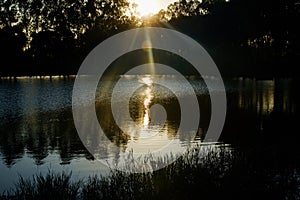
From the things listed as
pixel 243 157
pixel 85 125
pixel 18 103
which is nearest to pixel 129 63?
pixel 18 103

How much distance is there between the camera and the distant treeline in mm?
99688

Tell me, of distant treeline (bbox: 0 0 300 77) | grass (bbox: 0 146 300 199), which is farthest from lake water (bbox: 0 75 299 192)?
distant treeline (bbox: 0 0 300 77)

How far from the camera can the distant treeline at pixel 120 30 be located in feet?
327

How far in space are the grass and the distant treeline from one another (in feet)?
270

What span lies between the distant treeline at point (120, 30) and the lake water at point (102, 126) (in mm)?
49551

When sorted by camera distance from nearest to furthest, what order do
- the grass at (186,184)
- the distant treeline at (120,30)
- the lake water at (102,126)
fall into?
the grass at (186,184) < the lake water at (102,126) < the distant treeline at (120,30)

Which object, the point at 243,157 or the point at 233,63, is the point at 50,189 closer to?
the point at 243,157

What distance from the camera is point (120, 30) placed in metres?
113

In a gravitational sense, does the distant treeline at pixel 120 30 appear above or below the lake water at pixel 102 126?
above

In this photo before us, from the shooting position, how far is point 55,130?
102 ft

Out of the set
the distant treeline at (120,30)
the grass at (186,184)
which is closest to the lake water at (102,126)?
the grass at (186,184)

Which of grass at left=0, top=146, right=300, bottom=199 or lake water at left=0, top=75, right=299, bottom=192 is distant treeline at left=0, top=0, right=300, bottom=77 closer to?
lake water at left=0, top=75, right=299, bottom=192

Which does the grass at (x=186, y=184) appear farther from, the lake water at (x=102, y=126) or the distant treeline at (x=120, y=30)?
the distant treeline at (x=120, y=30)

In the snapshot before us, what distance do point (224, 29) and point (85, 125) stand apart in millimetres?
80638
